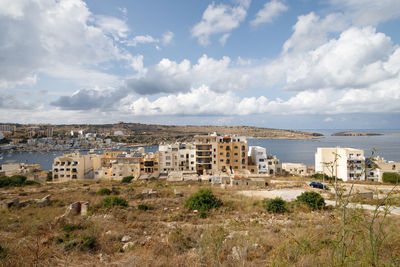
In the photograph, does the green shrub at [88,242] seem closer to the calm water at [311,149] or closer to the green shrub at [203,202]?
the green shrub at [203,202]

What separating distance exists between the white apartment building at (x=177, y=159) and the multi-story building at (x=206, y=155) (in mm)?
1219

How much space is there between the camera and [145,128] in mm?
179750

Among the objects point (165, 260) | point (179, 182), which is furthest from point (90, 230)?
point (179, 182)

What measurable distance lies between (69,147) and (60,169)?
102m

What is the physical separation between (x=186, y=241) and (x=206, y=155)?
33.0 metres

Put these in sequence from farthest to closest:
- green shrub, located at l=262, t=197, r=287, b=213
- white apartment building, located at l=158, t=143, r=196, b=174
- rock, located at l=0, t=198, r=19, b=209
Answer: white apartment building, located at l=158, t=143, r=196, b=174, rock, located at l=0, t=198, r=19, b=209, green shrub, located at l=262, t=197, r=287, b=213

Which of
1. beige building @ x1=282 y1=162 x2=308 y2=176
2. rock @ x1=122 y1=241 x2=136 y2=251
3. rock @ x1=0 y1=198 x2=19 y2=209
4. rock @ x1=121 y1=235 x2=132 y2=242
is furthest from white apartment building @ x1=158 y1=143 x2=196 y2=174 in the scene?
rock @ x1=122 y1=241 x2=136 y2=251

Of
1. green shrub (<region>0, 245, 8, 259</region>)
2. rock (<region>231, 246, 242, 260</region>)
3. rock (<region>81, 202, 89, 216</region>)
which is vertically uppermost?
green shrub (<region>0, 245, 8, 259</region>)

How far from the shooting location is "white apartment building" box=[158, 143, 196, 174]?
38750mm

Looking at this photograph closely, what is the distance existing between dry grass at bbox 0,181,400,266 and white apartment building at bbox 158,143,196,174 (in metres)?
28.1

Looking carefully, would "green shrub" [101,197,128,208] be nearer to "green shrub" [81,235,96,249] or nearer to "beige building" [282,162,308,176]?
"green shrub" [81,235,96,249]

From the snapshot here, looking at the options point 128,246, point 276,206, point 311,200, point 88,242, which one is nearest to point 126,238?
point 128,246

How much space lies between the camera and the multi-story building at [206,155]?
3772 centimetres

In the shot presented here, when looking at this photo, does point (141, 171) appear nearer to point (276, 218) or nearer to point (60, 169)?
point (60, 169)
